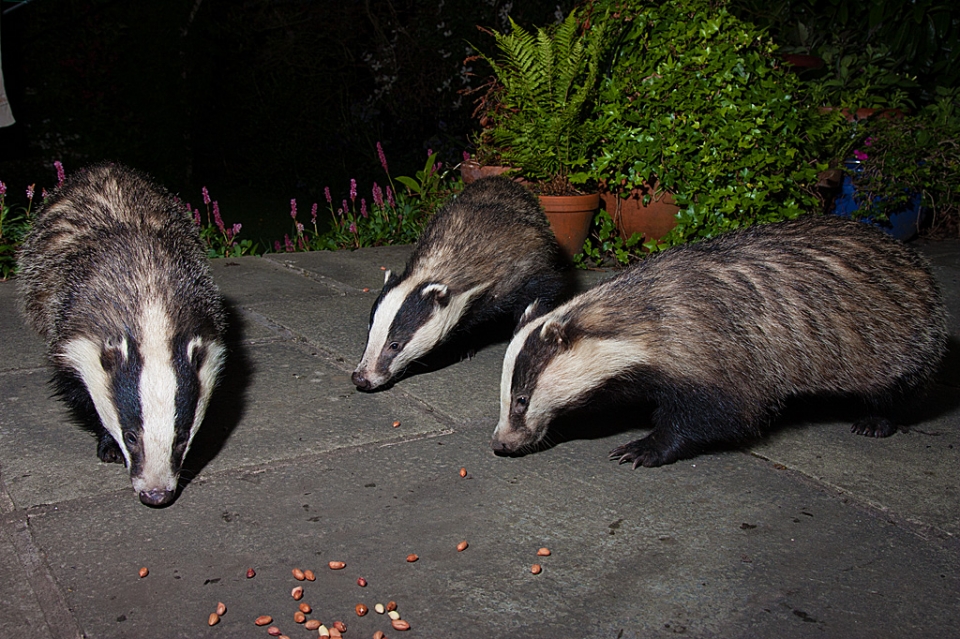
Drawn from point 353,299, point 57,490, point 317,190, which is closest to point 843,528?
point 57,490

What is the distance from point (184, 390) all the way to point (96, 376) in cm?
39

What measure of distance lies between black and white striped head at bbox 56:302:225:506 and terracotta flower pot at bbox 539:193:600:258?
346cm

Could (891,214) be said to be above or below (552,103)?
below

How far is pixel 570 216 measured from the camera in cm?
648

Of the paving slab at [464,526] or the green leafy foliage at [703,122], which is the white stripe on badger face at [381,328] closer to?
the paving slab at [464,526]

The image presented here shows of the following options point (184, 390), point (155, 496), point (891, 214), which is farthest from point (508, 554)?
point (891, 214)

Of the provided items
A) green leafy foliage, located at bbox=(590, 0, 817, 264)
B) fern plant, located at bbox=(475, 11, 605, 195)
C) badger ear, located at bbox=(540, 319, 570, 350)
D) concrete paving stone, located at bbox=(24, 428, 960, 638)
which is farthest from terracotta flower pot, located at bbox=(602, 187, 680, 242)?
concrete paving stone, located at bbox=(24, 428, 960, 638)

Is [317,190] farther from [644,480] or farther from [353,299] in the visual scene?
[644,480]

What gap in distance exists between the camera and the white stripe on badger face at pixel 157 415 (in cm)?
302

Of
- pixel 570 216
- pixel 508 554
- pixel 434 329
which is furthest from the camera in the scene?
pixel 570 216

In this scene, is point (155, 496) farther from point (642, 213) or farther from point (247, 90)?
point (247, 90)

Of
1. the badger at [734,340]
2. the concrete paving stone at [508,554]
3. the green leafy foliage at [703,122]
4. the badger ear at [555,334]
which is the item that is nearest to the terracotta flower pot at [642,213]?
the green leafy foliage at [703,122]

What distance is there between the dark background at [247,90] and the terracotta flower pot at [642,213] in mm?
4194

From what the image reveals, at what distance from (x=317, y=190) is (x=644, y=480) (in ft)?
32.0
